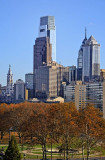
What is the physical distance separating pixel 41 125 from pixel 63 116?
538 cm

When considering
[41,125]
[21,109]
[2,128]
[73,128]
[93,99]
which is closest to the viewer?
[73,128]

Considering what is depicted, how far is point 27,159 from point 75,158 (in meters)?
8.97

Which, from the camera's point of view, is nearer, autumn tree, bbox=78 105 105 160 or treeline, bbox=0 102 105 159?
autumn tree, bbox=78 105 105 160

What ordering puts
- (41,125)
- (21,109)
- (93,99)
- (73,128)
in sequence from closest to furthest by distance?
(73,128) → (41,125) → (21,109) → (93,99)

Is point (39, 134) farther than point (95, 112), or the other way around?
point (39, 134)

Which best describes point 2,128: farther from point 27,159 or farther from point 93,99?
point 93,99

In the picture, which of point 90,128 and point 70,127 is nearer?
point 90,128

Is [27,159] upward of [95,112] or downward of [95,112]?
downward

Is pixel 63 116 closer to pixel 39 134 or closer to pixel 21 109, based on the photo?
pixel 39 134

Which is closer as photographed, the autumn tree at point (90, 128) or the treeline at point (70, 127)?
the autumn tree at point (90, 128)

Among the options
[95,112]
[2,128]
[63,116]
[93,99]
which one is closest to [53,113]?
[63,116]

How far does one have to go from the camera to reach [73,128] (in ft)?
210

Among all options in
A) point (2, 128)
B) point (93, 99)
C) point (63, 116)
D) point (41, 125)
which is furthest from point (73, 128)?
point (93, 99)

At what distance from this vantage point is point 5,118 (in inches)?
4080
